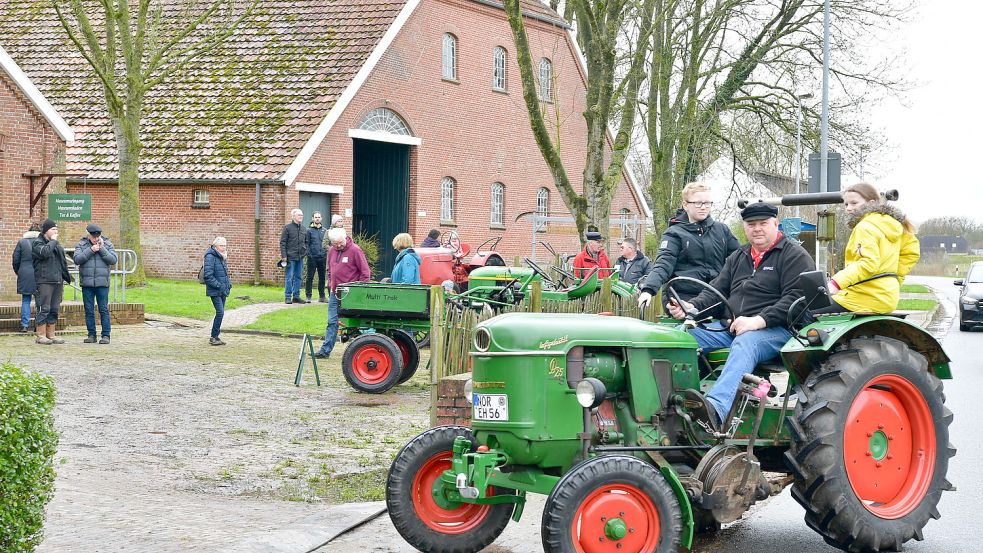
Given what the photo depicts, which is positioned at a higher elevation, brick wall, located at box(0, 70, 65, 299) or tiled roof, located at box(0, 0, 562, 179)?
tiled roof, located at box(0, 0, 562, 179)

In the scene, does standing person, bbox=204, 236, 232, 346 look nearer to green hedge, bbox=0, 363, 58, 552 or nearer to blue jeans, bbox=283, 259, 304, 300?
blue jeans, bbox=283, 259, 304, 300

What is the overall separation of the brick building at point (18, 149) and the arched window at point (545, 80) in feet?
59.8

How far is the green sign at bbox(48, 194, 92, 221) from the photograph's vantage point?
897 inches

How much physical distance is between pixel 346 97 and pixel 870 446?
2429 cm

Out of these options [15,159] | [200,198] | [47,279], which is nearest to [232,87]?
[200,198]

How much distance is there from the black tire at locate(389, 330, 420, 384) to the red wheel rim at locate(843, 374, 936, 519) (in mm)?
8300

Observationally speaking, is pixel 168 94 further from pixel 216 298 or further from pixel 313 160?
pixel 216 298

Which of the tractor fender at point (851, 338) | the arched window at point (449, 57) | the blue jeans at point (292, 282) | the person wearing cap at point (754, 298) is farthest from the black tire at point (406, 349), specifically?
the arched window at point (449, 57)

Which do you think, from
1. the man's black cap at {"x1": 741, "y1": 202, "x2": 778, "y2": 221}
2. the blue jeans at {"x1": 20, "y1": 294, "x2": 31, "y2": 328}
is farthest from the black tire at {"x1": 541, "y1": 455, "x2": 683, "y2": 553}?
the blue jeans at {"x1": 20, "y1": 294, "x2": 31, "y2": 328}

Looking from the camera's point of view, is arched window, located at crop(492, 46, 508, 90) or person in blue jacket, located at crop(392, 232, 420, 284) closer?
person in blue jacket, located at crop(392, 232, 420, 284)

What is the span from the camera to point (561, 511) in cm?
589

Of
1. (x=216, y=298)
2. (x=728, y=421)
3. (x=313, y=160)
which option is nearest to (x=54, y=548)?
(x=728, y=421)

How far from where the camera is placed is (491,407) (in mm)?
6340

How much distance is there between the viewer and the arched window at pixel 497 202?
124 feet
